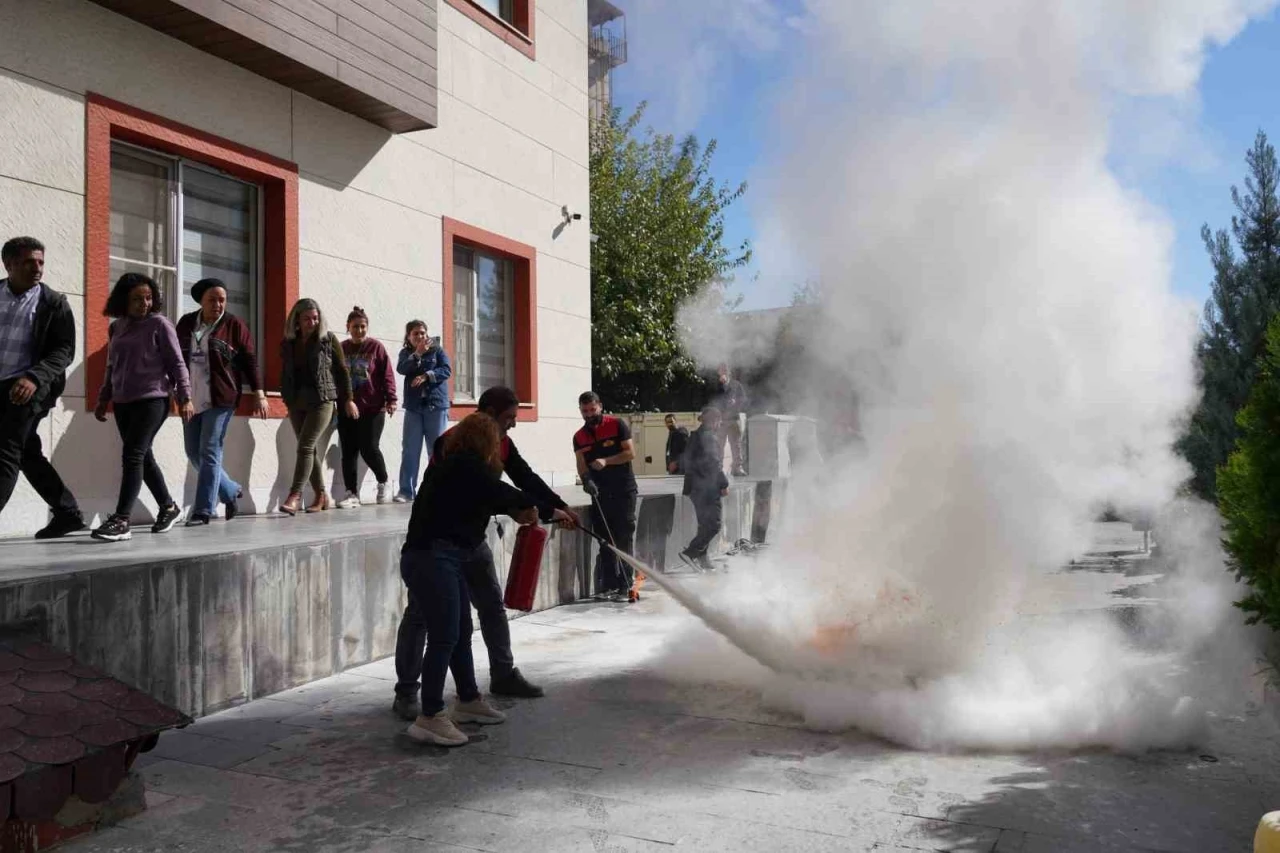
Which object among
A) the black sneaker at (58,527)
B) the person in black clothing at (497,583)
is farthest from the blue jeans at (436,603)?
the black sneaker at (58,527)

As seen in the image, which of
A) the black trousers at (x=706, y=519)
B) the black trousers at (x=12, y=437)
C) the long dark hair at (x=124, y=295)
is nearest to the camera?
the black trousers at (x=12, y=437)

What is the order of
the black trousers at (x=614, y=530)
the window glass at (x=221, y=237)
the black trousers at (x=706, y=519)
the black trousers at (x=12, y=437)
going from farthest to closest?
1. the black trousers at (x=706, y=519)
2. the black trousers at (x=614, y=530)
3. the window glass at (x=221, y=237)
4. the black trousers at (x=12, y=437)

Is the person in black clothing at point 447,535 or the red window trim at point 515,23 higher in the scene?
the red window trim at point 515,23

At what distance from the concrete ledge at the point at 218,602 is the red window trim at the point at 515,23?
630 cm

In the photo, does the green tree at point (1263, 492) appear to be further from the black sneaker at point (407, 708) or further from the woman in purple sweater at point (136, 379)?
the woman in purple sweater at point (136, 379)

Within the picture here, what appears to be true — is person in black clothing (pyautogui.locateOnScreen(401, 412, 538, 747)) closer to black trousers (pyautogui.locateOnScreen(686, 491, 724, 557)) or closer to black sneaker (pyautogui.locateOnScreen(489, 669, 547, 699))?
black sneaker (pyautogui.locateOnScreen(489, 669, 547, 699))

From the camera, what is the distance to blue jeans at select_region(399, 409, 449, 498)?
9.48 metres

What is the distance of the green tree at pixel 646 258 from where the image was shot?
24062 mm

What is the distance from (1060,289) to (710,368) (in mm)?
6318

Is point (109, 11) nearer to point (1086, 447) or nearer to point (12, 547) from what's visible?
point (12, 547)

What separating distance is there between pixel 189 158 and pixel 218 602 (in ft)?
14.1

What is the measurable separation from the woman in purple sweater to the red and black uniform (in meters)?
3.72

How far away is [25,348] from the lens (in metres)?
5.46

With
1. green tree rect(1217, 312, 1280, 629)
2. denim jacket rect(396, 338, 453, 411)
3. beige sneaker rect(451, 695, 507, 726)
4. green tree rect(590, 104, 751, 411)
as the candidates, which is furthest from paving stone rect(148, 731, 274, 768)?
green tree rect(590, 104, 751, 411)
